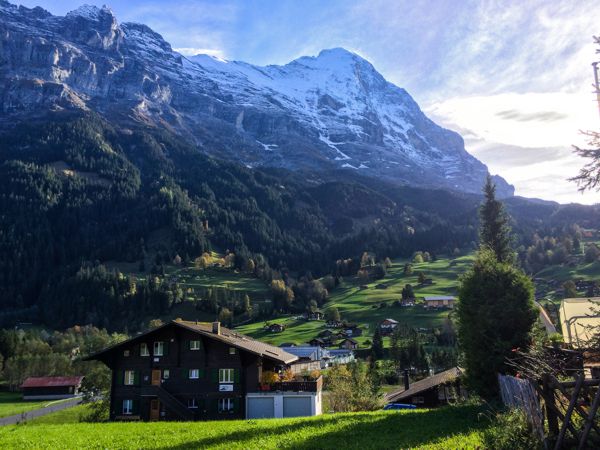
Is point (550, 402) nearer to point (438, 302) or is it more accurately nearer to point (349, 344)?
Answer: point (349, 344)

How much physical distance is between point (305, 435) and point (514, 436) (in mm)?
11922

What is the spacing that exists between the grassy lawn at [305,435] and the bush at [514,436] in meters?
1.01

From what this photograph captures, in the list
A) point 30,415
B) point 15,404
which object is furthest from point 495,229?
point 15,404

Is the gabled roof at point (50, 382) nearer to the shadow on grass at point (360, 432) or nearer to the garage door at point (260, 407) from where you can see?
the garage door at point (260, 407)

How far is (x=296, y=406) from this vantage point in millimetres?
50469

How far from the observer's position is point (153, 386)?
5103 cm

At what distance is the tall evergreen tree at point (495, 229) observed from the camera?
53.3 meters

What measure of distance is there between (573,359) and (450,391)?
3954 centimetres

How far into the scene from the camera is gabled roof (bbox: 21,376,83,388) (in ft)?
352

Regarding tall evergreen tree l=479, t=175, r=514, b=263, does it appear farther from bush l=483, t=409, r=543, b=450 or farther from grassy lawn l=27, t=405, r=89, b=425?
grassy lawn l=27, t=405, r=89, b=425

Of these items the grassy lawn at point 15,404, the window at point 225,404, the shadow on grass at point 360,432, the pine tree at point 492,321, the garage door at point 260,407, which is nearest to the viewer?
the shadow on grass at point 360,432

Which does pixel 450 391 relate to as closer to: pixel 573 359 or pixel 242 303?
pixel 573 359

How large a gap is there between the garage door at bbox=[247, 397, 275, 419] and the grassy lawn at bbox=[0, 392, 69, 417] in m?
51.8

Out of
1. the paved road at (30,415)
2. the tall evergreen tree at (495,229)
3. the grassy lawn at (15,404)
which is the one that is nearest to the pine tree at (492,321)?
the tall evergreen tree at (495,229)
